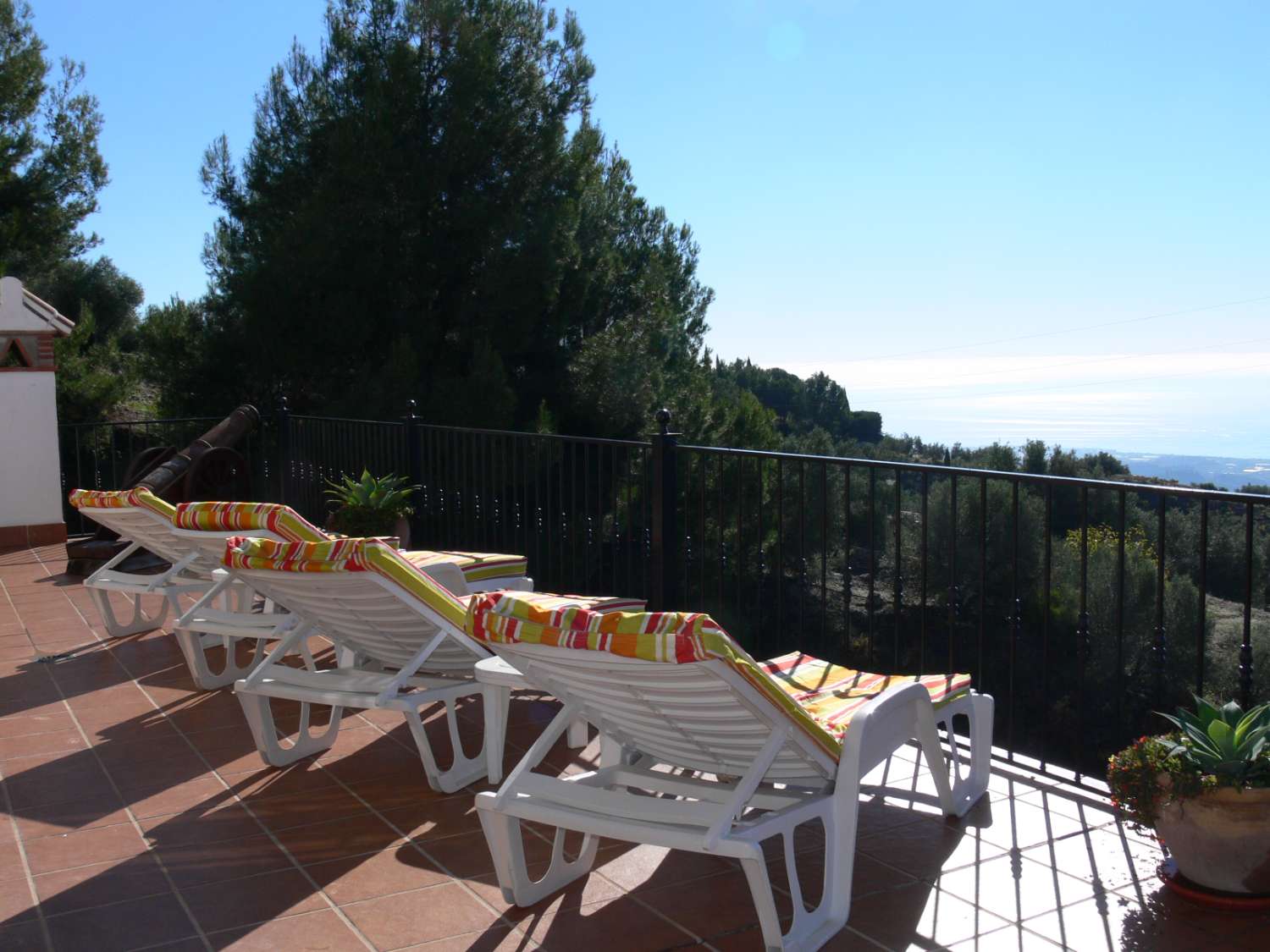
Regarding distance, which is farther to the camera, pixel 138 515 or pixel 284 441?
pixel 284 441

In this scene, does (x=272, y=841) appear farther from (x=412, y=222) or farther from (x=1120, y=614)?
(x=412, y=222)

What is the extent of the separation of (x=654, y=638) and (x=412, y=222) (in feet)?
41.5

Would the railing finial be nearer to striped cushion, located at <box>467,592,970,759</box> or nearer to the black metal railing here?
the black metal railing

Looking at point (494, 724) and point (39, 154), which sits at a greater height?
point (39, 154)

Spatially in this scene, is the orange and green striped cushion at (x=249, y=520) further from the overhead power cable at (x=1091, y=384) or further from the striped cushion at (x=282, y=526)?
the overhead power cable at (x=1091, y=384)

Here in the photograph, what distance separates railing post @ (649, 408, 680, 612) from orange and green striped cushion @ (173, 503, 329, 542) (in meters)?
1.40

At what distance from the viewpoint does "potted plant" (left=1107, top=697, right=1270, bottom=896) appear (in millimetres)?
2371

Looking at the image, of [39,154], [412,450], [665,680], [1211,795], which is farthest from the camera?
[39,154]

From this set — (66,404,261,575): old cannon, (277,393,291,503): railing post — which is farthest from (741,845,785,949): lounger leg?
(277,393,291,503): railing post

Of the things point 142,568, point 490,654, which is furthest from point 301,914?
point 142,568

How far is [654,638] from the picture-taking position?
6.75ft

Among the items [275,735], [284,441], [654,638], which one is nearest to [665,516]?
[275,735]

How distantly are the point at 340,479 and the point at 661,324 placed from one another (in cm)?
796

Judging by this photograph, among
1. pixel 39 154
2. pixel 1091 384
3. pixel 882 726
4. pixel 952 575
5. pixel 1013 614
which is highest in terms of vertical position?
pixel 39 154
